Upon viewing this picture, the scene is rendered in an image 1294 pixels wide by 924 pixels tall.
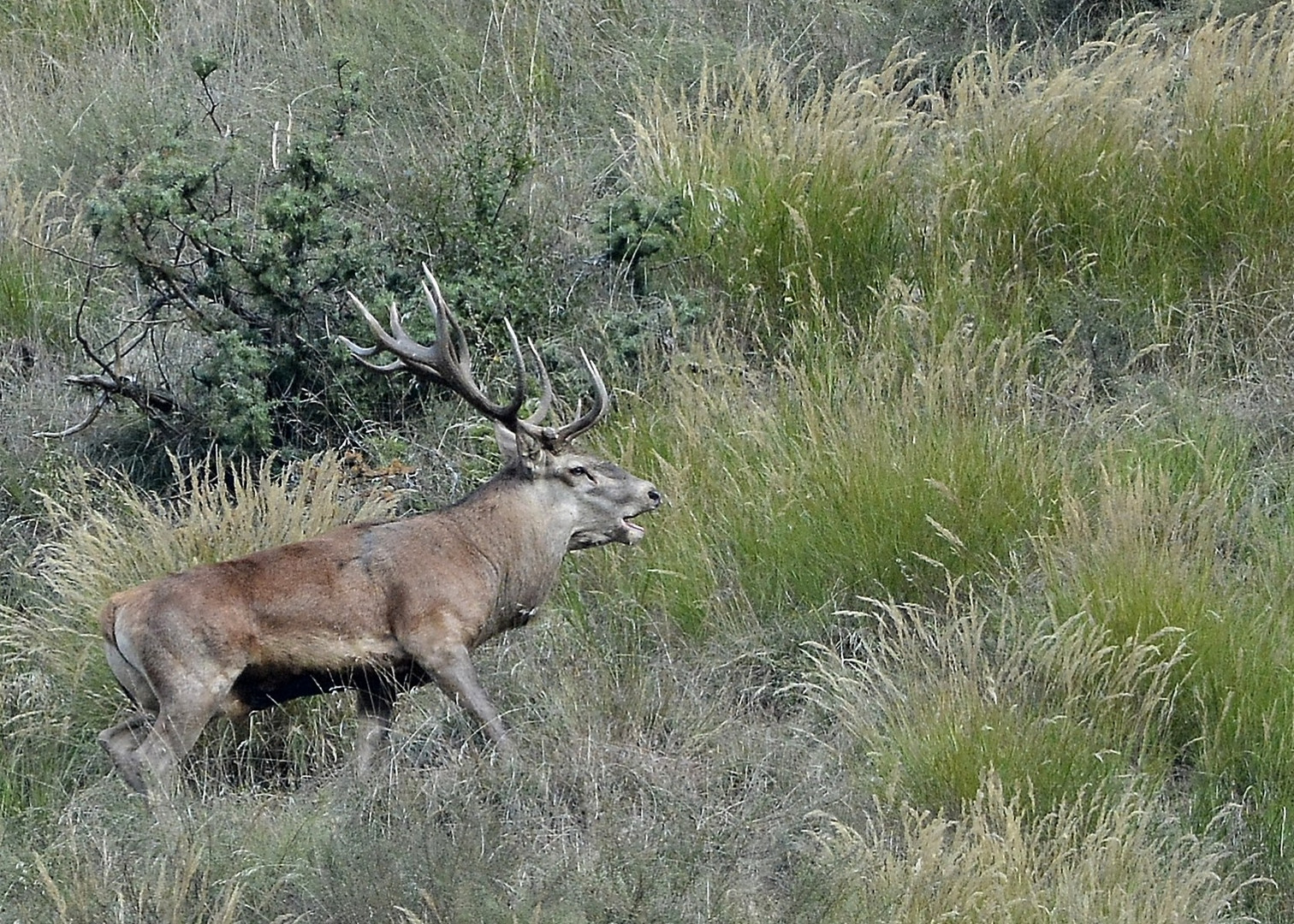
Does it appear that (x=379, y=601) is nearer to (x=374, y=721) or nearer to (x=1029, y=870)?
(x=374, y=721)

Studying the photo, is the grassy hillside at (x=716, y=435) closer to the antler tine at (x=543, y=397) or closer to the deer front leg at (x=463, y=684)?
the deer front leg at (x=463, y=684)

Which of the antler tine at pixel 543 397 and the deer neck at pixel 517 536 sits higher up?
the antler tine at pixel 543 397

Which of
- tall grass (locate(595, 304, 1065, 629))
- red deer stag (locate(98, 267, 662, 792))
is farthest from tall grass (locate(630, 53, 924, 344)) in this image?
red deer stag (locate(98, 267, 662, 792))

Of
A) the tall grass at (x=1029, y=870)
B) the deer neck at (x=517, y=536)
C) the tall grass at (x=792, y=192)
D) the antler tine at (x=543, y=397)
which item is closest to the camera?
the tall grass at (x=1029, y=870)

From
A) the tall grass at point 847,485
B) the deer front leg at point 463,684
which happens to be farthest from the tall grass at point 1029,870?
the tall grass at point 847,485

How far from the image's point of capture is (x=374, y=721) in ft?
26.0

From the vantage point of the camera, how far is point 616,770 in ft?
24.3

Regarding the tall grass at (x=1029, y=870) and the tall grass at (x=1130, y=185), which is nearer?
the tall grass at (x=1029, y=870)

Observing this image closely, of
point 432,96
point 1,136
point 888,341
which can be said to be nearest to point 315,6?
point 432,96

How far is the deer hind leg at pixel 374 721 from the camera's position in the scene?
7.80 meters

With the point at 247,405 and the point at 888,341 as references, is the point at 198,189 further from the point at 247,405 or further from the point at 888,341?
the point at 888,341

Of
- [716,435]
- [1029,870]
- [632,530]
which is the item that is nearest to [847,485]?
[716,435]

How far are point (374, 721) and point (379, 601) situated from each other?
1.71ft

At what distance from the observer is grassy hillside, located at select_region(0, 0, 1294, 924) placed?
267 inches
